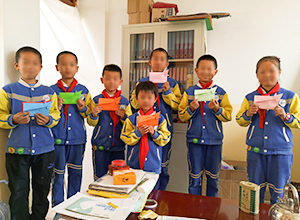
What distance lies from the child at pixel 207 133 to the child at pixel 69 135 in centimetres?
108

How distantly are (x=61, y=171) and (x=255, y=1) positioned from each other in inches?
147

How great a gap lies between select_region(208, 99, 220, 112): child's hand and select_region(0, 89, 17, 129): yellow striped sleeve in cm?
177

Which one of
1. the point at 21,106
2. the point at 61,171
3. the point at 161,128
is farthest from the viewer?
the point at 61,171

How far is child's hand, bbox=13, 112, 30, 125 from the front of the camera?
1.75 meters

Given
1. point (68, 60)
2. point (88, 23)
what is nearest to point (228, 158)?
point (68, 60)

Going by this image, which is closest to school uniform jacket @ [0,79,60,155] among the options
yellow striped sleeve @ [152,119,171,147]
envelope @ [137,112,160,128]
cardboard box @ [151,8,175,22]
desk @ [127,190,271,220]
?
envelope @ [137,112,160,128]

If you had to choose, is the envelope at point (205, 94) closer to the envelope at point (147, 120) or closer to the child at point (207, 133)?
the child at point (207, 133)

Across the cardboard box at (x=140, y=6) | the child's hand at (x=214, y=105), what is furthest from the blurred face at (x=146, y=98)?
the cardboard box at (x=140, y=6)

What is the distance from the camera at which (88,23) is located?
4.19m

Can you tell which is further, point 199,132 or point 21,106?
point 199,132

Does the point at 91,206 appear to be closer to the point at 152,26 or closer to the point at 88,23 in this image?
the point at 152,26

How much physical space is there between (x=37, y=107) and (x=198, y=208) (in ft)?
4.81

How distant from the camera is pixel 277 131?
1.96m

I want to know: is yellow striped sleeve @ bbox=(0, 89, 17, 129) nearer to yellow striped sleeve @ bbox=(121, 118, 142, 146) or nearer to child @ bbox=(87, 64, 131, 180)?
child @ bbox=(87, 64, 131, 180)
